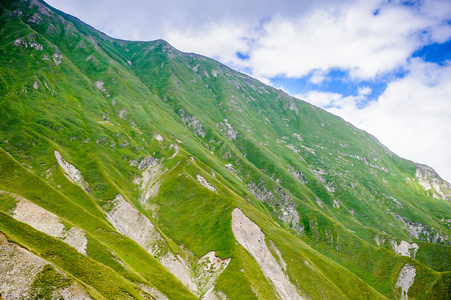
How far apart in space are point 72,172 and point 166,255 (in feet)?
222

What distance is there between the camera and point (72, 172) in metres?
119

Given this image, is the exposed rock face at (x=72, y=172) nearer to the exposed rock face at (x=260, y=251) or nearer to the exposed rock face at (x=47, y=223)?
the exposed rock face at (x=47, y=223)

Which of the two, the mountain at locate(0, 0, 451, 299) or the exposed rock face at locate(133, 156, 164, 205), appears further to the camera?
the exposed rock face at locate(133, 156, 164, 205)

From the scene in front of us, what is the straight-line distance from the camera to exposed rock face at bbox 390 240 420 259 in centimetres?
16575

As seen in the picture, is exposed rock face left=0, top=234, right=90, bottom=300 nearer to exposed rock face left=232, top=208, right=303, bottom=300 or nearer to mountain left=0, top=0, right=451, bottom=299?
mountain left=0, top=0, right=451, bottom=299

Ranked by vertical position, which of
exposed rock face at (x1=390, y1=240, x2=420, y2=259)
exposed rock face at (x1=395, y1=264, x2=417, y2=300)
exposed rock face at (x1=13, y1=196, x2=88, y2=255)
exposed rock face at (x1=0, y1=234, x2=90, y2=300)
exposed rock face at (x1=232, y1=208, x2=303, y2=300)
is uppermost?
exposed rock face at (x1=390, y1=240, x2=420, y2=259)

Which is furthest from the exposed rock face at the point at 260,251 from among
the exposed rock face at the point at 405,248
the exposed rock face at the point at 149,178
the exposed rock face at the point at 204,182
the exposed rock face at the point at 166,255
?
the exposed rock face at the point at 405,248

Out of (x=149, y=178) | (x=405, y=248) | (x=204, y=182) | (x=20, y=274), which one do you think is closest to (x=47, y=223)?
(x=20, y=274)

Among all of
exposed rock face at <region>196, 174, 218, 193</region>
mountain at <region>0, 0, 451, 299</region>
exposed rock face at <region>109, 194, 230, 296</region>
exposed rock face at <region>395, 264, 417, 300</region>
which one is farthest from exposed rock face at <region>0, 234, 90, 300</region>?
exposed rock face at <region>395, 264, 417, 300</region>

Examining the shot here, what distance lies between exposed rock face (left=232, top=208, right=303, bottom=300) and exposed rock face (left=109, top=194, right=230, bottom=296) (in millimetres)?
14433

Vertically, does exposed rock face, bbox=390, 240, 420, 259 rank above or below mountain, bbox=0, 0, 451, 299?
above

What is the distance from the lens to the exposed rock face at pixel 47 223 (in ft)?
220

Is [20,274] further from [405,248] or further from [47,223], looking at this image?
[405,248]

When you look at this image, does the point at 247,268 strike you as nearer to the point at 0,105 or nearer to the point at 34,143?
the point at 34,143
